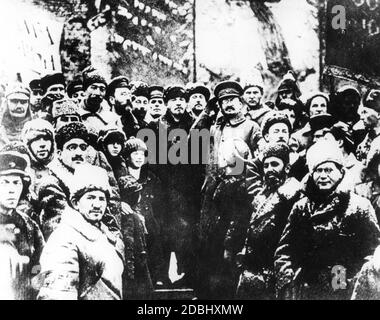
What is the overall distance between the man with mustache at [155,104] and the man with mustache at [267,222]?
0.98 meters

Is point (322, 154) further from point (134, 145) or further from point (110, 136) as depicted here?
point (110, 136)

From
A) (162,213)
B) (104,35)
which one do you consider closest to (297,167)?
(162,213)

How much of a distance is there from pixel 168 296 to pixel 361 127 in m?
2.25

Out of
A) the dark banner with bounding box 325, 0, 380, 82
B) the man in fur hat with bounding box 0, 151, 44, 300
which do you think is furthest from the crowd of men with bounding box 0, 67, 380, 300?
the dark banner with bounding box 325, 0, 380, 82

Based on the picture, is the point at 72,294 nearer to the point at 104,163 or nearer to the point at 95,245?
the point at 95,245

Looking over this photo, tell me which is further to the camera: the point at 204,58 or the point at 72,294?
the point at 204,58

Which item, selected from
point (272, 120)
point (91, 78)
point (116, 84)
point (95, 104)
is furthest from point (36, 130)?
point (272, 120)

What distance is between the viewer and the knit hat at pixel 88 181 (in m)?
4.66

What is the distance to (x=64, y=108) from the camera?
15.8 ft

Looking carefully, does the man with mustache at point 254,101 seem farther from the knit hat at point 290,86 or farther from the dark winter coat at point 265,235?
the dark winter coat at point 265,235

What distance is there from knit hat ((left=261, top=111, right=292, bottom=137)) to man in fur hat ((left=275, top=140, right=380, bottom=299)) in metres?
0.35

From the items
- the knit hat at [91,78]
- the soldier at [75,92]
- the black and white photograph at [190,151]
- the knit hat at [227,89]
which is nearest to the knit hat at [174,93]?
the black and white photograph at [190,151]

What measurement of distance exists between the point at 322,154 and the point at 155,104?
1.53 metres

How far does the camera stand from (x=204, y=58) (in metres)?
4.90
